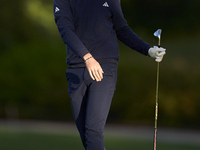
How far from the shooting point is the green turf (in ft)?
22.7

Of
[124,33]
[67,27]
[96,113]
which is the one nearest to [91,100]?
[96,113]

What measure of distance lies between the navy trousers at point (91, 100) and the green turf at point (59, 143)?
3.76 metres

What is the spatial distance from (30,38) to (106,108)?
922 cm

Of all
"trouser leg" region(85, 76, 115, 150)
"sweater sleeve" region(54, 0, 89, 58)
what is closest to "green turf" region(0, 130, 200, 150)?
"trouser leg" region(85, 76, 115, 150)

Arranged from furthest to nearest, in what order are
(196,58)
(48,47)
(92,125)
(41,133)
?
(48,47), (196,58), (41,133), (92,125)

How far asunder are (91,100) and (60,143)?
4.59 metres

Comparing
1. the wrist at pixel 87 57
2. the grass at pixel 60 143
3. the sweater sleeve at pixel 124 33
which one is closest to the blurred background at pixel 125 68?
the grass at pixel 60 143

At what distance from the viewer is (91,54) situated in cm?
311

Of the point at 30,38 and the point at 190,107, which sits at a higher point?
the point at 30,38

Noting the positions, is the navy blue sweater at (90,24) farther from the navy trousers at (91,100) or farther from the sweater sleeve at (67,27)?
the navy trousers at (91,100)

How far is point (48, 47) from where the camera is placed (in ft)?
37.8

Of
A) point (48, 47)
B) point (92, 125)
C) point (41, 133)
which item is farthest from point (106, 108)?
point (48, 47)

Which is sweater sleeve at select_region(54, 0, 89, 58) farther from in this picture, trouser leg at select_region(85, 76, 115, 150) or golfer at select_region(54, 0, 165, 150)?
trouser leg at select_region(85, 76, 115, 150)

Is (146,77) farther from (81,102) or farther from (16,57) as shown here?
(81,102)
